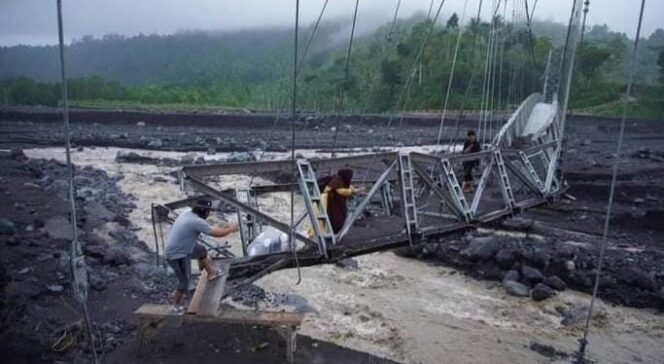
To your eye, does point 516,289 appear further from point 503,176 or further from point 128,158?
point 128,158

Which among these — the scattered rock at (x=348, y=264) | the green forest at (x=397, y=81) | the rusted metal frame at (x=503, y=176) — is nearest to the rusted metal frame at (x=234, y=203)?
the rusted metal frame at (x=503, y=176)

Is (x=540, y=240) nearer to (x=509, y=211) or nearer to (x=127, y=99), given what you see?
(x=509, y=211)

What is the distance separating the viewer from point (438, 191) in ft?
21.8

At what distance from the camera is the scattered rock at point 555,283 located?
31.8ft

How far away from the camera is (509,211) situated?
8.22m

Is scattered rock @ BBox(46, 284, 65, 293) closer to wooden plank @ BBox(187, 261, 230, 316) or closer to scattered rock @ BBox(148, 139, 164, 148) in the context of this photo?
wooden plank @ BBox(187, 261, 230, 316)

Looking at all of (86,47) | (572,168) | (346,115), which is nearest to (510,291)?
(572,168)

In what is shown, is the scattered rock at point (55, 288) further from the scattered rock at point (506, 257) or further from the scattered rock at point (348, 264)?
the scattered rock at point (506, 257)

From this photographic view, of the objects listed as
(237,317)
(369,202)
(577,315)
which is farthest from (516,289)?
(237,317)

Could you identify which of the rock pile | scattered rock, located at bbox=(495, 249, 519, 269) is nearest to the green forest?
the rock pile

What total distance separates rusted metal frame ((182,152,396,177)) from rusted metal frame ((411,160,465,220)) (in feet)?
1.85

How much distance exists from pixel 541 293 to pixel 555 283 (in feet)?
2.04

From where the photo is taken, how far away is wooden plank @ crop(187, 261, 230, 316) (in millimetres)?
5660

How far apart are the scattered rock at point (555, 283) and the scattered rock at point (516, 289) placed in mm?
423
